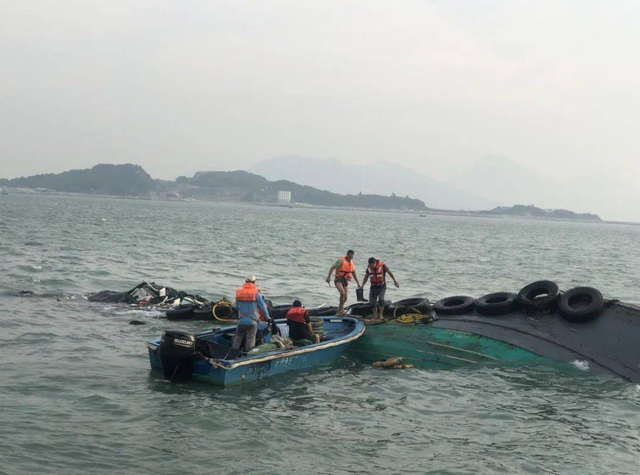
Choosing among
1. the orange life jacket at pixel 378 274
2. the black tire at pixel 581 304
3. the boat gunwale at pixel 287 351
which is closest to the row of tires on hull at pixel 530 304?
the black tire at pixel 581 304

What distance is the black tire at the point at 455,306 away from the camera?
61.8 ft

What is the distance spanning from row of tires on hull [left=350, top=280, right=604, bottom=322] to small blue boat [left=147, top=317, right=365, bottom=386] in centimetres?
270

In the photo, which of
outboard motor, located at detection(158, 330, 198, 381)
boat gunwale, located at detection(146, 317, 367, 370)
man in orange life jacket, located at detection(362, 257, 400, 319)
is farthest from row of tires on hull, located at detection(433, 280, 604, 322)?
outboard motor, located at detection(158, 330, 198, 381)

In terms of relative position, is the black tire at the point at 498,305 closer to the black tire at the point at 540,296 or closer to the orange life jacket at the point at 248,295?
the black tire at the point at 540,296

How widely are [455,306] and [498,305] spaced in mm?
1290

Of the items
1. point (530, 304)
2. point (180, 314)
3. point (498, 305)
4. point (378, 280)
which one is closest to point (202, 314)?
point (180, 314)

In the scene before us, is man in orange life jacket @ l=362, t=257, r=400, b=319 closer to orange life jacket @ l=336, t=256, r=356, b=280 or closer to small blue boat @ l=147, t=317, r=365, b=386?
orange life jacket @ l=336, t=256, r=356, b=280

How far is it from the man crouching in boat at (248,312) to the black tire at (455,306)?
5.59 meters

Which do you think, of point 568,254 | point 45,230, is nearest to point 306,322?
point 45,230

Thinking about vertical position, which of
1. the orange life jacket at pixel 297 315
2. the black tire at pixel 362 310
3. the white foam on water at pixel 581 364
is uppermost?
the orange life jacket at pixel 297 315

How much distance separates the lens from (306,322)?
1708cm

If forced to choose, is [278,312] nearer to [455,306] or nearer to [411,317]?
[411,317]

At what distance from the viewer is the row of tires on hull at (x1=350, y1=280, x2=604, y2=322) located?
16.7 meters

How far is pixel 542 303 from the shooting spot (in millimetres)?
17594
